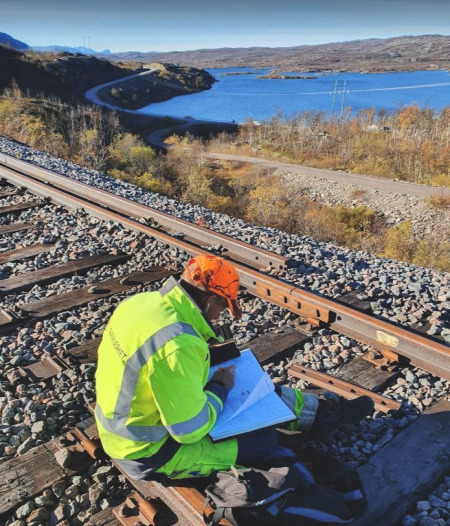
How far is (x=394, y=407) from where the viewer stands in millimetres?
3473

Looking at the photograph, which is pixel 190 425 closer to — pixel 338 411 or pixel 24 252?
pixel 338 411

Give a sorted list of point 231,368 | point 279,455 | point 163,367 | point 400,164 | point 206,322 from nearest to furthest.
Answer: point 163,367 → point 206,322 → point 279,455 → point 231,368 → point 400,164

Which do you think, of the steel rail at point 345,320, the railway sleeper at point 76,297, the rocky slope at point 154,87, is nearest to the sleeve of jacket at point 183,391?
the steel rail at point 345,320

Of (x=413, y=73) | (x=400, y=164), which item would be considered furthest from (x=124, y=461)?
(x=413, y=73)

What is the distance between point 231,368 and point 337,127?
5556 centimetres

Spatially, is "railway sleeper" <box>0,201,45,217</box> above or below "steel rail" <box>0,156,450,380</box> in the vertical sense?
above

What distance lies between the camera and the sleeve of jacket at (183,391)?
2240 mm

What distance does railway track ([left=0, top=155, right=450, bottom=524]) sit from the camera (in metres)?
2.84

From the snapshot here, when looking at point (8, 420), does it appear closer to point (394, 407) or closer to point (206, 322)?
point (206, 322)

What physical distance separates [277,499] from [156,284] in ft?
11.6

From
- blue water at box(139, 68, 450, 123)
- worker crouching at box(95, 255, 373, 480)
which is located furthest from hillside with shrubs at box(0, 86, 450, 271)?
blue water at box(139, 68, 450, 123)

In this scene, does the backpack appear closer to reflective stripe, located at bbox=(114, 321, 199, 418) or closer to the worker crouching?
the worker crouching

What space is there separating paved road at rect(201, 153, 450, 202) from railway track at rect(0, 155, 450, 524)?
93.4ft

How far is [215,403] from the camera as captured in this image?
265 cm
